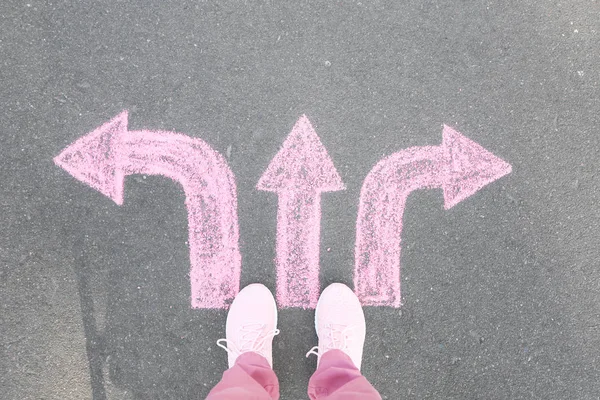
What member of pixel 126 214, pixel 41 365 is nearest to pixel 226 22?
pixel 126 214

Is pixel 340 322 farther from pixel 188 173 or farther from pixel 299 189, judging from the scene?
pixel 188 173

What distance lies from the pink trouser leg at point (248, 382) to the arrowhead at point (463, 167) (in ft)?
4.36

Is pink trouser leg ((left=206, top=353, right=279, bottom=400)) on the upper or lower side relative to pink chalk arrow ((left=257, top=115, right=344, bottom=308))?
lower

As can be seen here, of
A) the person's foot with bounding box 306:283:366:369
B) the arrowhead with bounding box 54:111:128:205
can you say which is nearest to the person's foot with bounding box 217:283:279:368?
the person's foot with bounding box 306:283:366:369

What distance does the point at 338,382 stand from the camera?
1.87 m

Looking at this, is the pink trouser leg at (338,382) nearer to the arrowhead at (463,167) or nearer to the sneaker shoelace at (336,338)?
the sneaker shoelace at (336,338)

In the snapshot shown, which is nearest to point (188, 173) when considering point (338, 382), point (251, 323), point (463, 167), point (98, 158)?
point (98, 158)

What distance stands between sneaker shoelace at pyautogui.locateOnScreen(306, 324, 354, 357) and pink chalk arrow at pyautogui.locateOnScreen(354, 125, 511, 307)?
201 millimetres

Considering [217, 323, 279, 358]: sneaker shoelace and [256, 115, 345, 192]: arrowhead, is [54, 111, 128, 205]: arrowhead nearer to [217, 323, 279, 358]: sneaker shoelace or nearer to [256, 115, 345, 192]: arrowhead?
[256, 115, 345, 192]: arrowhead

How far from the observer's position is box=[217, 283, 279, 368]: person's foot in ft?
6.88

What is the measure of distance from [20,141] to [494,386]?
9.83 feet

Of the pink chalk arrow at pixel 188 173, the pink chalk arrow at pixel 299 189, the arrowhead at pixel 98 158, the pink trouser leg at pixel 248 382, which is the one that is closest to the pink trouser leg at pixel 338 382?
the pink trouser leg at pixel 248 382

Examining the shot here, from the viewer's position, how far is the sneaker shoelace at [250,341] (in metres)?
2.09

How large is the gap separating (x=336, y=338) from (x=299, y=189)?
2.74 ft
